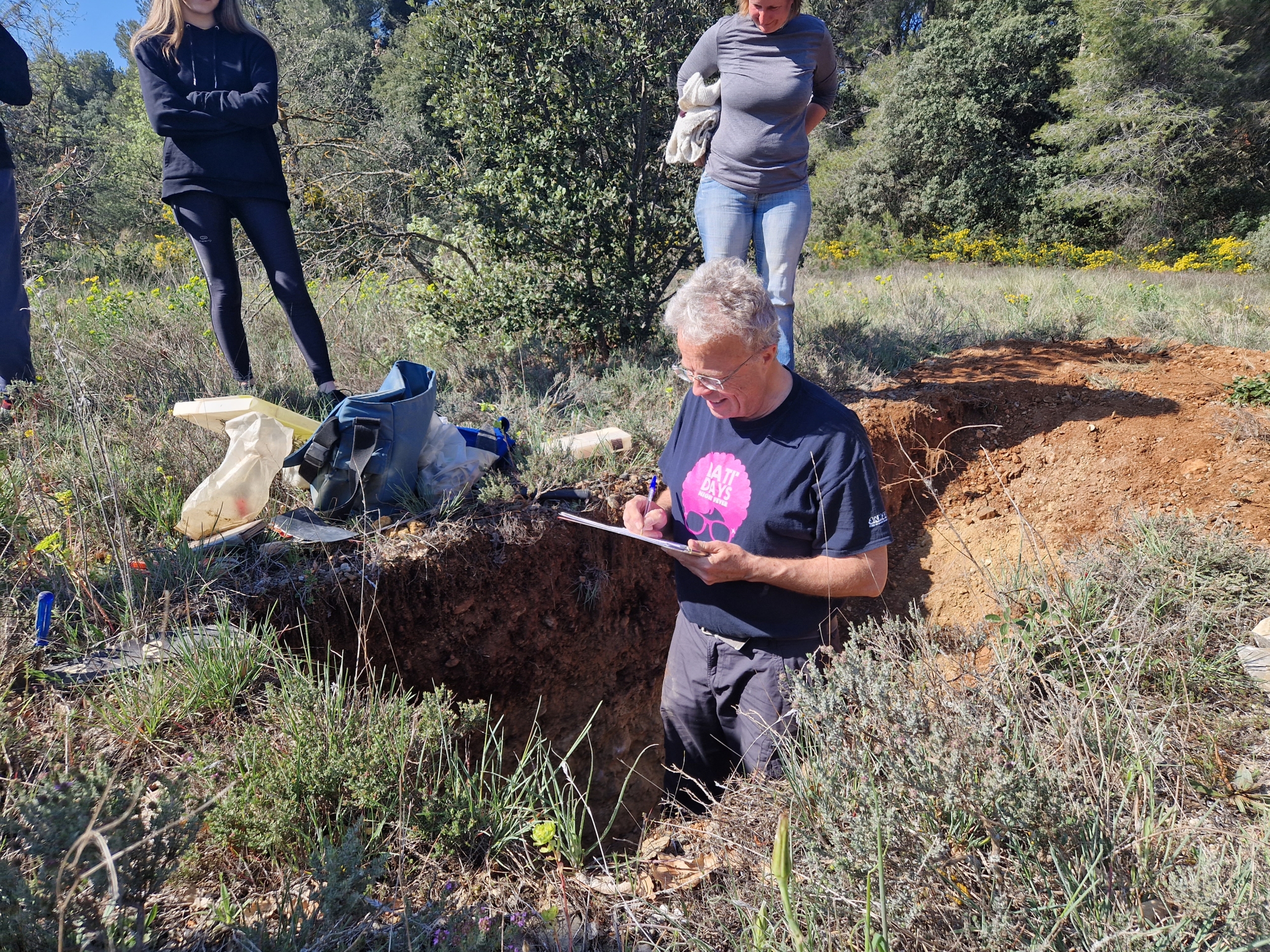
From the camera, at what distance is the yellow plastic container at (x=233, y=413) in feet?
10.6

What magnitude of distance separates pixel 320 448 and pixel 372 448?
0.22 m

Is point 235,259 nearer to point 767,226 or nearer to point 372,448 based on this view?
point 372,448

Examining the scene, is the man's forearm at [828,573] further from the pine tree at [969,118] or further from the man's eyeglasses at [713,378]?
the pine tree at [969,118]

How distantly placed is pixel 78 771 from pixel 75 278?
27.1 feet

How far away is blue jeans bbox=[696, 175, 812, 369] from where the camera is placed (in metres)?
3.67

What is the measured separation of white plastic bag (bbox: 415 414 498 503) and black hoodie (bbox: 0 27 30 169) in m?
2.44

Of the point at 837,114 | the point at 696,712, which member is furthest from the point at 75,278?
the point at 837,114

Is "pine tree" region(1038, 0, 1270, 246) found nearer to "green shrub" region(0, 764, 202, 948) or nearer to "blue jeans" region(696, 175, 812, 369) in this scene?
"blue jeans" region(696, 175, 812, 369)

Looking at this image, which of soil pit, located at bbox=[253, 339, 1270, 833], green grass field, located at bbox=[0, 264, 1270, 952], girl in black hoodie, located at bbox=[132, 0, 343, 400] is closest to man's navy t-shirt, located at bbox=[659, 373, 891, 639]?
green grass field, located at bbox=[0, 264, 1270, 952]

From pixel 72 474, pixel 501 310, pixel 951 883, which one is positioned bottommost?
pixel 951 883

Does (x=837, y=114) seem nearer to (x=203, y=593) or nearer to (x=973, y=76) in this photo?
(x=973, y=76)

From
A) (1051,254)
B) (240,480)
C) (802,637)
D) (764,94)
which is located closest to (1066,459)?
(764,94)

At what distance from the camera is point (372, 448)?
319cm

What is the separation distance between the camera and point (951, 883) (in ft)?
4.86
